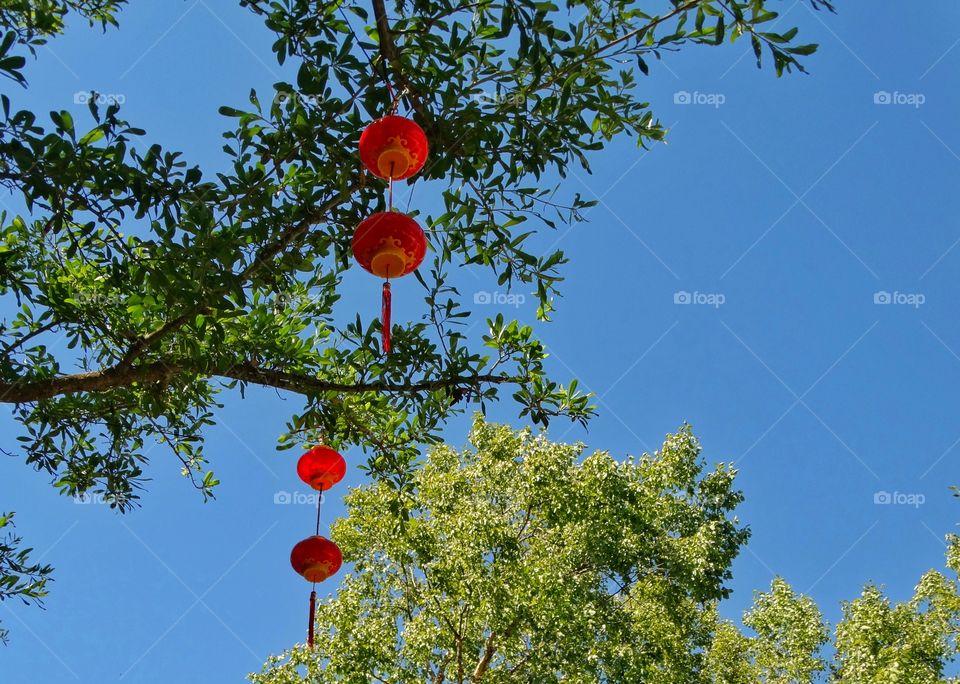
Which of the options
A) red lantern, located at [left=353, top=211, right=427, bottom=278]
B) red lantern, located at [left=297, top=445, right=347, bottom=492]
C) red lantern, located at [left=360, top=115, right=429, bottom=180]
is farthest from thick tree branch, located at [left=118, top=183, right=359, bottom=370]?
red lantern, located at [left=297, top=445, right=347, bottom=492]

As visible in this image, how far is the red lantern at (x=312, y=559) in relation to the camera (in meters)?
3.78

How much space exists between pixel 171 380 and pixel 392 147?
1682 millimetres

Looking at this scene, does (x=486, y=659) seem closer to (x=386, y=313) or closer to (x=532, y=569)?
(x=532, y=569)

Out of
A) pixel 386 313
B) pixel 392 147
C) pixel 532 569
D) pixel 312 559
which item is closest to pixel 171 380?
pixel 312 559

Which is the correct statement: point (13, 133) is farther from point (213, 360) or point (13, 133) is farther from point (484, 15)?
point (484, 15)

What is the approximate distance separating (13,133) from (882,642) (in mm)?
11687

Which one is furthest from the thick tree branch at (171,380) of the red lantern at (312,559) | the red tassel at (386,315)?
the red tassel at (386,315)

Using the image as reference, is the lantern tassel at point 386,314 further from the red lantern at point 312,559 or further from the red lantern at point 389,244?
the red lantern at point 312,559

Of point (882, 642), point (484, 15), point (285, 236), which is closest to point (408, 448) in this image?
point (285, 236)

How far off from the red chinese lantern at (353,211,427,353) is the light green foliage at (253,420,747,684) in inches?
257

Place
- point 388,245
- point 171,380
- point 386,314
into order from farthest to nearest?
point 171,380 → point 386,314 → point 388,245

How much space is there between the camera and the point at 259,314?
161 inches

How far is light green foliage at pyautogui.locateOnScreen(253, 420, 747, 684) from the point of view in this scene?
9.24 meters

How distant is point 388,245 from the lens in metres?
2.67
